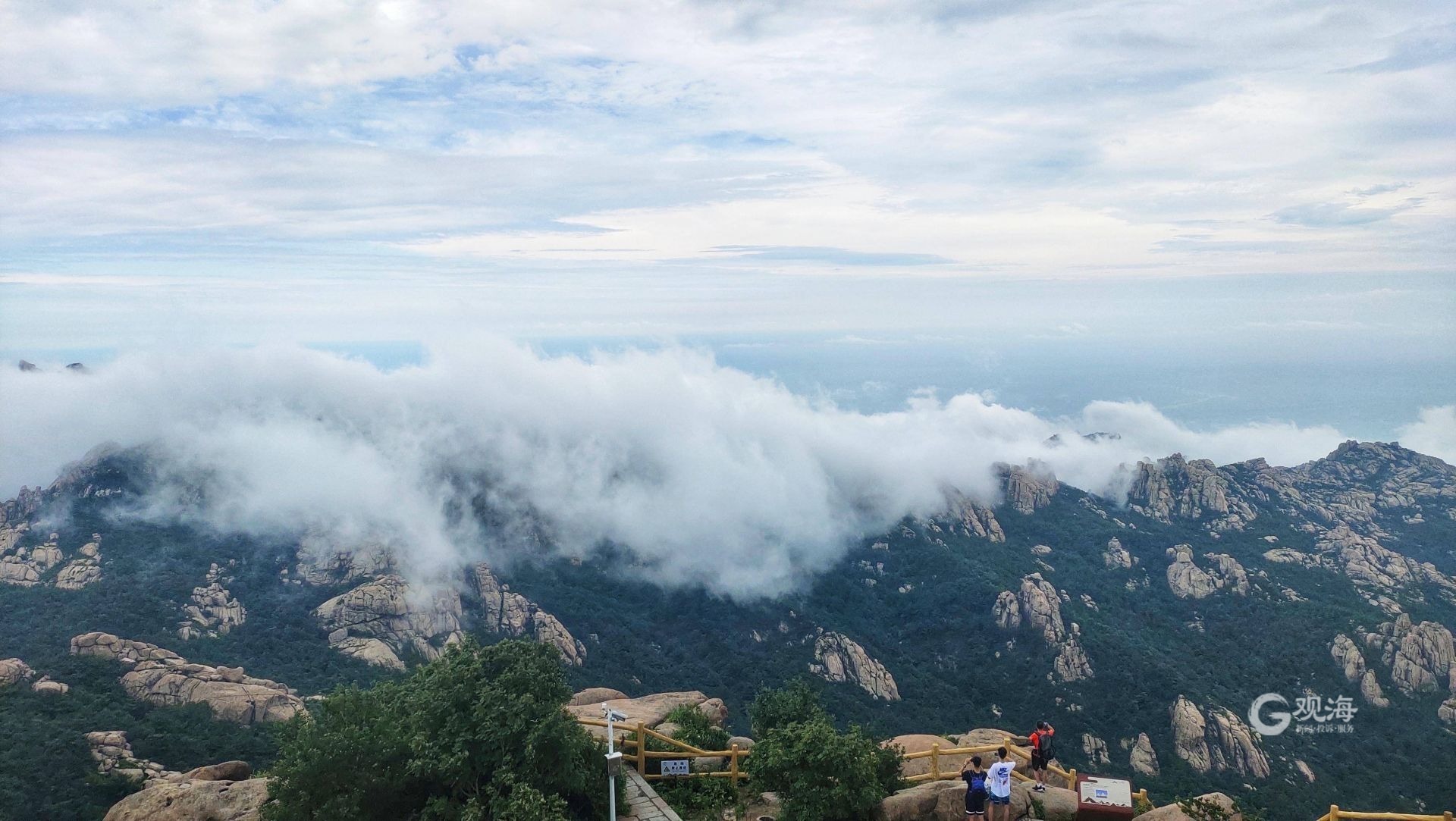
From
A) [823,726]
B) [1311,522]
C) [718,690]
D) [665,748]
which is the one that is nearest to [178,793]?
[665,748]

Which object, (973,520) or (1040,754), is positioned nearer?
(1040,754)

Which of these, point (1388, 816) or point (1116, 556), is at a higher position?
point (1388, 816)

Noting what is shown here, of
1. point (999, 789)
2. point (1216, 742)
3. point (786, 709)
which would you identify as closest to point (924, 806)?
point (999, 789)

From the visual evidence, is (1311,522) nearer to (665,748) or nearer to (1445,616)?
(1445,616)

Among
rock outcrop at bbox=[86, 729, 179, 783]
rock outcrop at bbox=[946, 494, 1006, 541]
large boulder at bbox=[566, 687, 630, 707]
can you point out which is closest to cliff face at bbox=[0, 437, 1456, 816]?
rock outcrop at bbox=[946, 494, 1006, 541]

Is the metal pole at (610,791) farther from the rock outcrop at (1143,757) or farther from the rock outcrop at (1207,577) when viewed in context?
the rock outcrop at (1207,577)

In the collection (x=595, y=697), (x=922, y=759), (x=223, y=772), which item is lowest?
(x=595, y=697)

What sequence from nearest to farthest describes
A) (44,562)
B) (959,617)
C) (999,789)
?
(999,789) → (44,562) → (959,617)

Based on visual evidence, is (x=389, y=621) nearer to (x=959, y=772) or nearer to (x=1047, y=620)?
(x=1047, y=620)

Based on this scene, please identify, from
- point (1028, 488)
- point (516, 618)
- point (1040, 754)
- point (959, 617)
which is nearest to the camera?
point (1040, 754)
